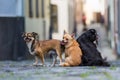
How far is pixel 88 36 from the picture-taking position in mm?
15953

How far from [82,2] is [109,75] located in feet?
181

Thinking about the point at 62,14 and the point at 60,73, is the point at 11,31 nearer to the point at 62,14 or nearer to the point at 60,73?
the point at 60,73

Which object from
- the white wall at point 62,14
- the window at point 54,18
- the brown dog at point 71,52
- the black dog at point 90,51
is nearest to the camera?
the brown dog at point 71,52

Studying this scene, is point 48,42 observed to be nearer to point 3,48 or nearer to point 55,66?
point 55,66

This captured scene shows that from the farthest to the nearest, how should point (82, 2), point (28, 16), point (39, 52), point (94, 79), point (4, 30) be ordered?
point (82, 2) < point (28, 16) < point (4, 30) < point (39, 52) < point (94, 79)

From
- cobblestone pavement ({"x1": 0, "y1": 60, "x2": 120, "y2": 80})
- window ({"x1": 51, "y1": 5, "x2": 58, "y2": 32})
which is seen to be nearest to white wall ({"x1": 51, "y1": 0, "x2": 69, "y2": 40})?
window ({"x1": 51, "y1": 5, "x2": 58, "y2": 32})

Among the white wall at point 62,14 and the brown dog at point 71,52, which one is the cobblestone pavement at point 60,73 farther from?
the white wall at point 62,14

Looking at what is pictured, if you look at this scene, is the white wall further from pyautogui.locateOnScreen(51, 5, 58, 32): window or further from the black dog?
the black dog

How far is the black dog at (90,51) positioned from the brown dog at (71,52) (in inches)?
9.5

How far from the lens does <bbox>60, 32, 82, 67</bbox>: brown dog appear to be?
50.3 feet

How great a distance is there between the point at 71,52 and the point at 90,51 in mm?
608

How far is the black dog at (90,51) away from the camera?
15.6 metres

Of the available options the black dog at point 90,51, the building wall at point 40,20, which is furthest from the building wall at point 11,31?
the black dog at point 90,51

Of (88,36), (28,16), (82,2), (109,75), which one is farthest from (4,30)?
(82,2)
